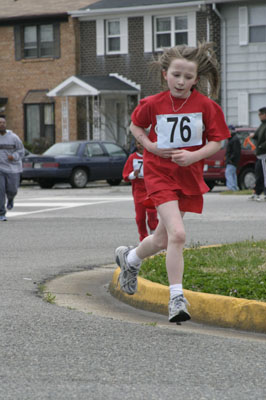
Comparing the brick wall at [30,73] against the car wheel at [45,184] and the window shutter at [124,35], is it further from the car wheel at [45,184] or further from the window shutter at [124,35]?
the car wheel at [45,184]

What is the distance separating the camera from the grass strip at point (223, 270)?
693 centimetres

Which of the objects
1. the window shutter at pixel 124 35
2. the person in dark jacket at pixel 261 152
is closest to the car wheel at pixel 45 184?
the person in dark jacket at pixel 261 152

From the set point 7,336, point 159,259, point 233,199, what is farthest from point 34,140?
point 7,336

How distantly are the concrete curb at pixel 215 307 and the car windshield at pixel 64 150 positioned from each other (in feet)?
65.5

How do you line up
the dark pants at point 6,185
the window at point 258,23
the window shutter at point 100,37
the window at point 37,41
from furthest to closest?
1. the window at point 37,41
2. the window shutter at point 100,37
3. the window at point 258,23
4. the dark pants at point 6,185

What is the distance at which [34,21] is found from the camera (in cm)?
3684

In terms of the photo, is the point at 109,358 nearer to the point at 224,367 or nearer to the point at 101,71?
the point at 224,367

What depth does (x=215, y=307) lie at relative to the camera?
6559 mm

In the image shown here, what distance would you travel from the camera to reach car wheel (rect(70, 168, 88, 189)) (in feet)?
88.1

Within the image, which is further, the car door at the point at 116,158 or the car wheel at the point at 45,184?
the car door at the point at 116,158

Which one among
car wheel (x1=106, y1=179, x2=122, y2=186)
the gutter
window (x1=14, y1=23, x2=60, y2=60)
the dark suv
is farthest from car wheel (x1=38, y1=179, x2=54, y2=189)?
window (x1=14, y1=23, x2=60, y2=60)

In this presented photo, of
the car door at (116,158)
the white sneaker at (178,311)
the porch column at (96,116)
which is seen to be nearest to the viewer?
the white sneaker at (178,311)

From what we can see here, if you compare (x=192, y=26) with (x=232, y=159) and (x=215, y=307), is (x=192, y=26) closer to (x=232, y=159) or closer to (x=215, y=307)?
(x=232, y=159)

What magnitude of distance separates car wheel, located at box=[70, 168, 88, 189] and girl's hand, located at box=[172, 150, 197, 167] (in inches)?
817
